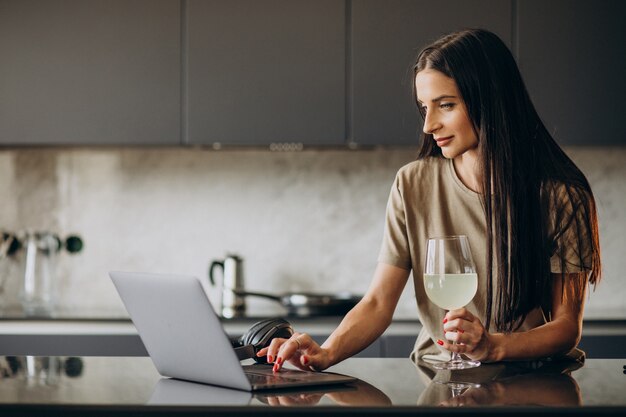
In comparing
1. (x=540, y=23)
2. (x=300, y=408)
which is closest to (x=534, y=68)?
(x=540, y=23)

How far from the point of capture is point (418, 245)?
1.90 metres

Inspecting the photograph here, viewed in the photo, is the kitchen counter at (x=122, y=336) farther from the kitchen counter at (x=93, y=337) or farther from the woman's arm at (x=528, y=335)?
the woman's arm at (x=528, y=335)

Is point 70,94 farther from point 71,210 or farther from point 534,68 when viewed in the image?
point 534,68

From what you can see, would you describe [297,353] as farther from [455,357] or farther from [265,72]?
[265,72]

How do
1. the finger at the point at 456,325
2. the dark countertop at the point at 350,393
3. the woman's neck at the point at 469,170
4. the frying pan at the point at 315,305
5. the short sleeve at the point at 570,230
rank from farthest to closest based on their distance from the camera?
the frying pan at the point at 315,305
the woman's neck at the point at 469,170
the short sleeve at the point at 570,230
the finger at the point at 456,325
the dark countertop at the point at 350,393

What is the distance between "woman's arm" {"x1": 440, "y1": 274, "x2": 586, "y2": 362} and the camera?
1.40m

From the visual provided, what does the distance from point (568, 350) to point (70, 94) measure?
85.4 inches

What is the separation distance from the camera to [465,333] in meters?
1.40

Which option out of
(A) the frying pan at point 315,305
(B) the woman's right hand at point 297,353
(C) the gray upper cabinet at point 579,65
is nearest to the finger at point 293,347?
(B) the woman's right hand at point 297,353

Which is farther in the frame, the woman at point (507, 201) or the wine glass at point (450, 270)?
the woman at point (507, 201)

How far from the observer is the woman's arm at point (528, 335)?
55.0 inches

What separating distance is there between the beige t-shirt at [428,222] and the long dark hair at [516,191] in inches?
3.3

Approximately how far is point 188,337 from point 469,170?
0.86 m

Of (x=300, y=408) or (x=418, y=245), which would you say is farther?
(x=418, y=245)
